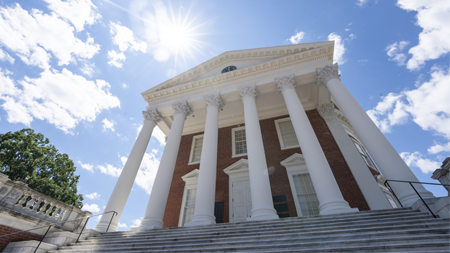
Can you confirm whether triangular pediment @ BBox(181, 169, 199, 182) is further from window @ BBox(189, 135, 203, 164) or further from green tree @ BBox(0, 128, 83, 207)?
green tree @ BBox(0, 128, 83, 207)

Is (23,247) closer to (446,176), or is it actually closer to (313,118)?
(446,176)

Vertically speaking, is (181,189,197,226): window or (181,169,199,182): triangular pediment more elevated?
(181,169,199,182): triangular pediment

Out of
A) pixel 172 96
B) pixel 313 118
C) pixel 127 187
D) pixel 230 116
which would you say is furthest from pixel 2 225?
pixel 313 118

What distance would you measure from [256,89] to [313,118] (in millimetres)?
6721

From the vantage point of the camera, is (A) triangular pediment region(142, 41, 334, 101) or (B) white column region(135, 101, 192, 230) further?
(A) triangular pediment region(142, 41, 334, 101)

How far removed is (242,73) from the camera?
648 inches

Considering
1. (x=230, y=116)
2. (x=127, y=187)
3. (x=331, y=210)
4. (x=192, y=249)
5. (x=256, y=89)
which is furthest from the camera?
(x=230, y=116)

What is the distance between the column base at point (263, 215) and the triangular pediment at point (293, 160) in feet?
24.1

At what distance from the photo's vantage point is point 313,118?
61.6ft

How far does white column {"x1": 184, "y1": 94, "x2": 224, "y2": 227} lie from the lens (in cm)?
1028

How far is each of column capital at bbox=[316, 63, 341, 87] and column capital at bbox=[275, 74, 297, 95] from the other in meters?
1.80

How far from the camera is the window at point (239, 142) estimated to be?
18984 mm

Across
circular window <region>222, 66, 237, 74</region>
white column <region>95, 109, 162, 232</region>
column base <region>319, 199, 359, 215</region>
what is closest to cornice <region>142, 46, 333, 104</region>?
circular window <region>222, 66, 237, 74</region>

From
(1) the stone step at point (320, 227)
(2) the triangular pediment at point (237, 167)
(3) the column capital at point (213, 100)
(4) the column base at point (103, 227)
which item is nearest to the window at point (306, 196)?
(2) the triangular pediment at point (237, 167)
